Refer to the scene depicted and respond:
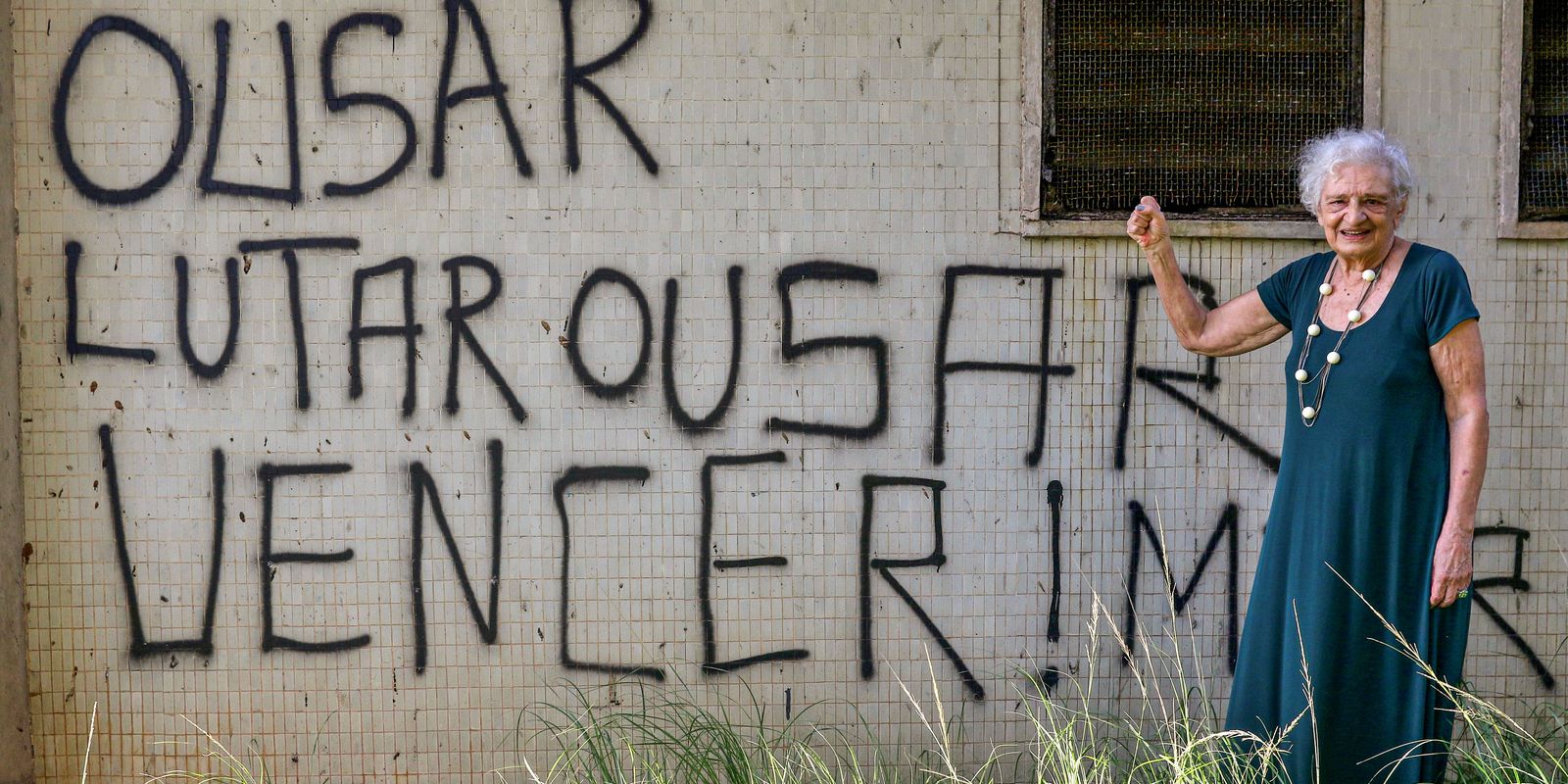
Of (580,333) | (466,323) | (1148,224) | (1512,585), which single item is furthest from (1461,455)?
(466,323)

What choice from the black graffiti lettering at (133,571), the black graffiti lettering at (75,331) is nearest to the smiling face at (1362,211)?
the black graffiti lettering at (133,571)

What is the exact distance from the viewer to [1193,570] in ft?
11.2

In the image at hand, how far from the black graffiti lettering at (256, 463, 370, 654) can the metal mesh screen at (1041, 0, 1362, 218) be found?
2339mm

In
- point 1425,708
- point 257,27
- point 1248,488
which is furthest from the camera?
point 1248,488

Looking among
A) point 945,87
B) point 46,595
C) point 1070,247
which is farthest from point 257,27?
point 1070,247

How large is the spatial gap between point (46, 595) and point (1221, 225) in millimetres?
3669

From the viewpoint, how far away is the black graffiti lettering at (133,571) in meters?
3.23

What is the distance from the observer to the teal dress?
246 cm

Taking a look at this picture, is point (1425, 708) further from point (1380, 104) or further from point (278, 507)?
point (278, 507)

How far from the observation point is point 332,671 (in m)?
3.29

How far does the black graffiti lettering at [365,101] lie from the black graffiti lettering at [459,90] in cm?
8

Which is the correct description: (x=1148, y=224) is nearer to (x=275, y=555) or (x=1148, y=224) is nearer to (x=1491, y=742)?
(x=1491, y=742)

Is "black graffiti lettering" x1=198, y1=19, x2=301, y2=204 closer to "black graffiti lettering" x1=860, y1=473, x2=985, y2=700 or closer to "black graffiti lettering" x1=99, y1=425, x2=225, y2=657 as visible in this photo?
"black graffiti lettering" x1=99, y1=425, x2=225, y2=657

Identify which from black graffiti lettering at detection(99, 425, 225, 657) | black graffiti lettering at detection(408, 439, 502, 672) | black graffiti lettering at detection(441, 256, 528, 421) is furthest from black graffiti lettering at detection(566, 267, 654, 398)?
black graffiti lettering at detection(99, 425, 225, 657)
